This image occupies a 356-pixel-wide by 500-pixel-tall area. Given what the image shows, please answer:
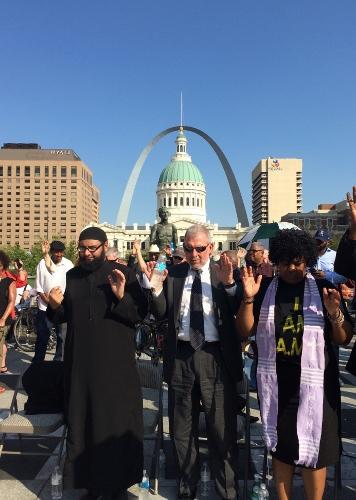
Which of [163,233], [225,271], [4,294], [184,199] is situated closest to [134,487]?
[225,271]

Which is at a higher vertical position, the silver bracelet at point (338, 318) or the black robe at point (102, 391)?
the silver bracelet at point (338, 318)

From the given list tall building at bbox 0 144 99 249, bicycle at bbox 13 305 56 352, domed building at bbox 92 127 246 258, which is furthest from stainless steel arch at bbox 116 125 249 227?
bicycle at bbox 13 305 56 352

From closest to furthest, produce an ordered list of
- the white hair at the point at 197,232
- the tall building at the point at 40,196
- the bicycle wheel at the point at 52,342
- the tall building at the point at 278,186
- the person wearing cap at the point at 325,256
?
the white hair at the point at 197,232 → the person wearing cap at the point at 325,256 → the bicycle wheel at the point at 52,342 → the tall building at the point at 40,196 → the tall building at the point at 278,186

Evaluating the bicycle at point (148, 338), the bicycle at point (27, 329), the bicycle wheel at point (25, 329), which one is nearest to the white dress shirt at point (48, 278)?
the bicycle at point (148, 338)

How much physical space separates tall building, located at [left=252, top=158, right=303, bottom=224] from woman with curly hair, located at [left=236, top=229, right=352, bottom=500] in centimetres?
15614

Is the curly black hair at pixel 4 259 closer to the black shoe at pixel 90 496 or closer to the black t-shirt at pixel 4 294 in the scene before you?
the black t-shirt at pixel 4 294

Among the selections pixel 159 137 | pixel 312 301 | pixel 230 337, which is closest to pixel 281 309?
pixel 312 301

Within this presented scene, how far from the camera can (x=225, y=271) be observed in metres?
3.56

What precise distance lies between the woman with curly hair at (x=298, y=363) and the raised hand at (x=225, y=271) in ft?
0.90

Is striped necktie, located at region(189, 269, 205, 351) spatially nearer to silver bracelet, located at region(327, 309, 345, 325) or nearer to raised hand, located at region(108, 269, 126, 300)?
raised hand, located at region(108, 269, 126, 300)

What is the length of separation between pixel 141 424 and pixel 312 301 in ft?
5.51

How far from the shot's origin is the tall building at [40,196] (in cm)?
14450

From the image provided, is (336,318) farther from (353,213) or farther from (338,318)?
(353,213)

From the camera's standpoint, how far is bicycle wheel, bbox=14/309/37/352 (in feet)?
35.4
